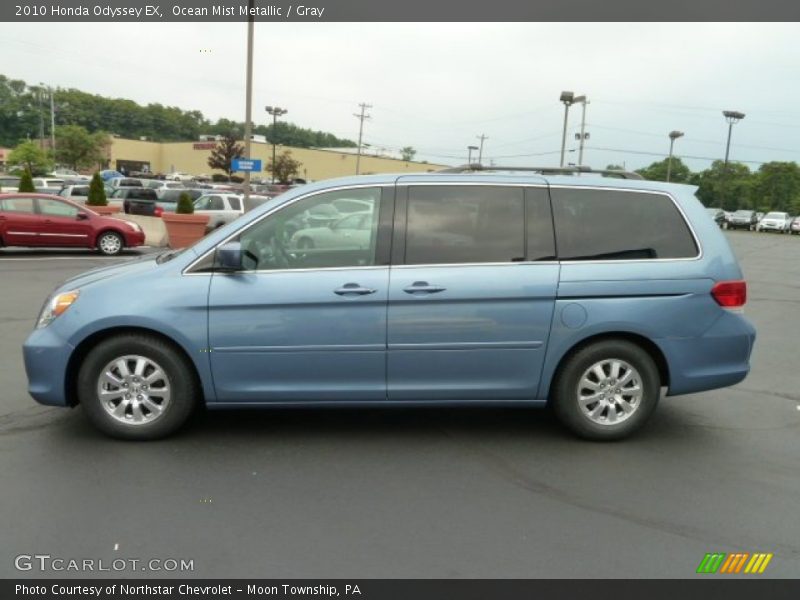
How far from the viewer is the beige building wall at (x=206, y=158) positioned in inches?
4038

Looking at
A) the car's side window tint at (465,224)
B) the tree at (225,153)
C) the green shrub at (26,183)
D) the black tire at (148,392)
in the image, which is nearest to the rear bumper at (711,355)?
the car's side window tint at (465,224)

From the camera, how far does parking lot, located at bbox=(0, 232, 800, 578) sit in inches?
133

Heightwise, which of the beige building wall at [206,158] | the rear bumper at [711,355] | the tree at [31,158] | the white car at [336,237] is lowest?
the rear bumper at [711,355]

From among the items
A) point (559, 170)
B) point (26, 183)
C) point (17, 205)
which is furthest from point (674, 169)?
point (559, 170)

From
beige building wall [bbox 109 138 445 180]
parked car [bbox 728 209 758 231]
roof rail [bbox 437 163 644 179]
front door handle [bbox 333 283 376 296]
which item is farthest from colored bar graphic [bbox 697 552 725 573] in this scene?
beige building wall [bbox 109 138 445 180]

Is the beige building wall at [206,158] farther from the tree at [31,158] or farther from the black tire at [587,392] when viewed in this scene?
the black tire at [587,392]

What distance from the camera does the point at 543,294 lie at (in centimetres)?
473

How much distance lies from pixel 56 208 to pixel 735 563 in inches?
665

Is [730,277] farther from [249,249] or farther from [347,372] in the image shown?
[249,249]

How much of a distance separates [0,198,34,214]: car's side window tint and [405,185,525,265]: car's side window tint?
14519mm

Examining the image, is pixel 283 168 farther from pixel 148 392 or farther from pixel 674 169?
pixel 148 392

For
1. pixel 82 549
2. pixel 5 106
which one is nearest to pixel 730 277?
pixel 82 549

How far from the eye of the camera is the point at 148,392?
4703 mm

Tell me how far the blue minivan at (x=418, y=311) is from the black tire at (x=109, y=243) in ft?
43.9
